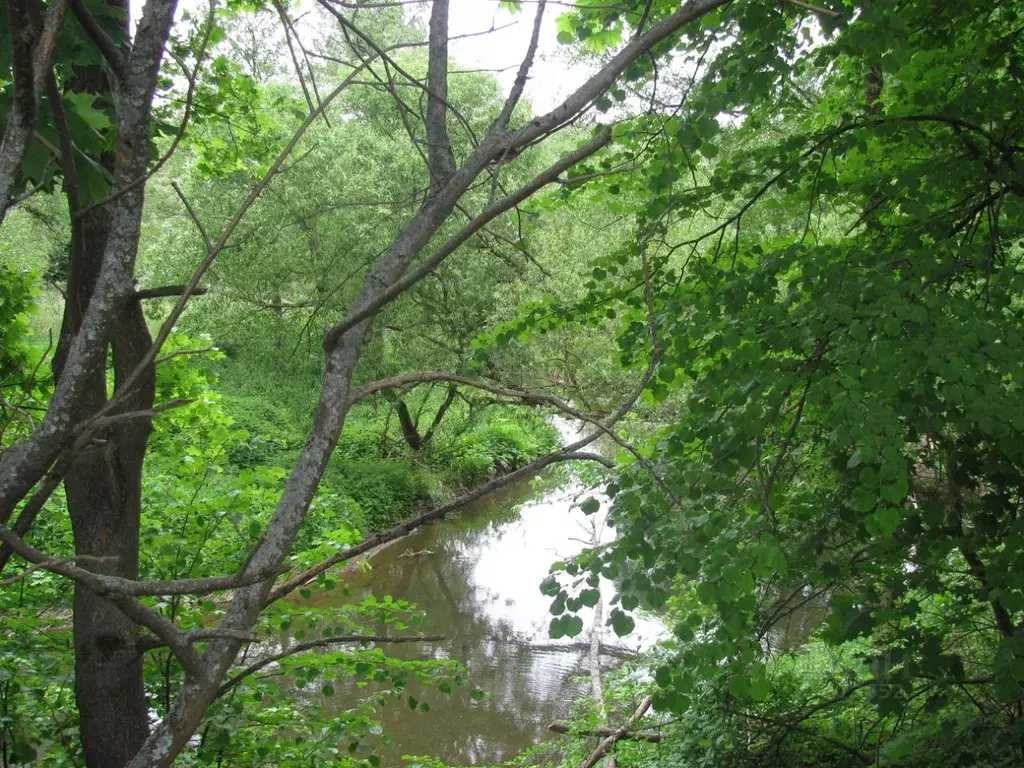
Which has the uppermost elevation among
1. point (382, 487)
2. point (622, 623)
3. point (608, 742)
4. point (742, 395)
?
point (382, 487)

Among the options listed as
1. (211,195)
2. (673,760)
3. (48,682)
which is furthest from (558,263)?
(48,682)

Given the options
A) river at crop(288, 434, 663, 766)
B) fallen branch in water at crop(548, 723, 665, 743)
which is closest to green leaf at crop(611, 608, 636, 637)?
river at crop(288, 434, 663, 766)

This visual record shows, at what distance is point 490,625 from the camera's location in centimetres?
1012

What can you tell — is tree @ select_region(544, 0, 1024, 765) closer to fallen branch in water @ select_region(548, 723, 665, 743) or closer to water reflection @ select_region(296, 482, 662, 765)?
fallen branch in water @ select_region(548, 723, 665, 743)

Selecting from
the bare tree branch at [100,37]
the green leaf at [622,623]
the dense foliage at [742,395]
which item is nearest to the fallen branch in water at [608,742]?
the dense foliage at [742,395]

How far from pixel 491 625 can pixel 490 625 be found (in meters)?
0.01

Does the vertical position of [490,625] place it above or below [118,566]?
above

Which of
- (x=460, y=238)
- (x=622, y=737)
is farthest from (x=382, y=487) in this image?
(x=460, y=238)

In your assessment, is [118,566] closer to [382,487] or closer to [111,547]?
[111,547]

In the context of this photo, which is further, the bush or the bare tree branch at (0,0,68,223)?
the bush

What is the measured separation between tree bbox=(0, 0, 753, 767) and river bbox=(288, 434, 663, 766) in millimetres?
2197

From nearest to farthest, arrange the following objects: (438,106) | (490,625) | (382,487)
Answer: (438,106), (490,625), (382,487)

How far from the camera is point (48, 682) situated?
331 centimetres

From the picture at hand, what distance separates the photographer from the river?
303 inches
